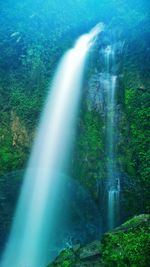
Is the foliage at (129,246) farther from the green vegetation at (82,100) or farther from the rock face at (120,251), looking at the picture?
the green vegetation at (82,100)

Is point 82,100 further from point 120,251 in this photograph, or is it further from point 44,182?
point 120,251

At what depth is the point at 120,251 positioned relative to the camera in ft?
21.5

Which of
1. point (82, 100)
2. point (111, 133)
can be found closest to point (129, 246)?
point (111, 133)

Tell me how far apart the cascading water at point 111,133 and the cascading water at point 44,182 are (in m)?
0.98

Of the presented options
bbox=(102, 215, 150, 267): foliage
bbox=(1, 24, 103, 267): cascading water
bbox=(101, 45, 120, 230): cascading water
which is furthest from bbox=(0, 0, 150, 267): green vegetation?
bbox=(102, 215, 150, 267): foliage

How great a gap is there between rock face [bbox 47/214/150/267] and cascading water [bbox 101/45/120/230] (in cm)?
153

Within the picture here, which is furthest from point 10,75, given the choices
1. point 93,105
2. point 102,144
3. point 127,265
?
point 127,265

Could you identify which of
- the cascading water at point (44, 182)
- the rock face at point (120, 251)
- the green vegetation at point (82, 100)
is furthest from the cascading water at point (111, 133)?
the rock face at point (120, 251)

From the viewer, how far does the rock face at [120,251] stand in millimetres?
6387

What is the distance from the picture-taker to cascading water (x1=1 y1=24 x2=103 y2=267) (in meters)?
10.1

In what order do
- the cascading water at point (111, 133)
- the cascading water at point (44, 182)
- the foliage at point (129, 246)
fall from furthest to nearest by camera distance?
the cascading water at point (44, 182) → the cascading water at point (111, 133) → the foliage at point (129, 246)

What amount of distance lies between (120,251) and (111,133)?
408 cm

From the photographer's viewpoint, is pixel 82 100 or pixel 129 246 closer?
pixel 129 246

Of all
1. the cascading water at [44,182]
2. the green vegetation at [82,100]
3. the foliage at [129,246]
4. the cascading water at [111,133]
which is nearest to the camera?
the foliage at [129,246]
